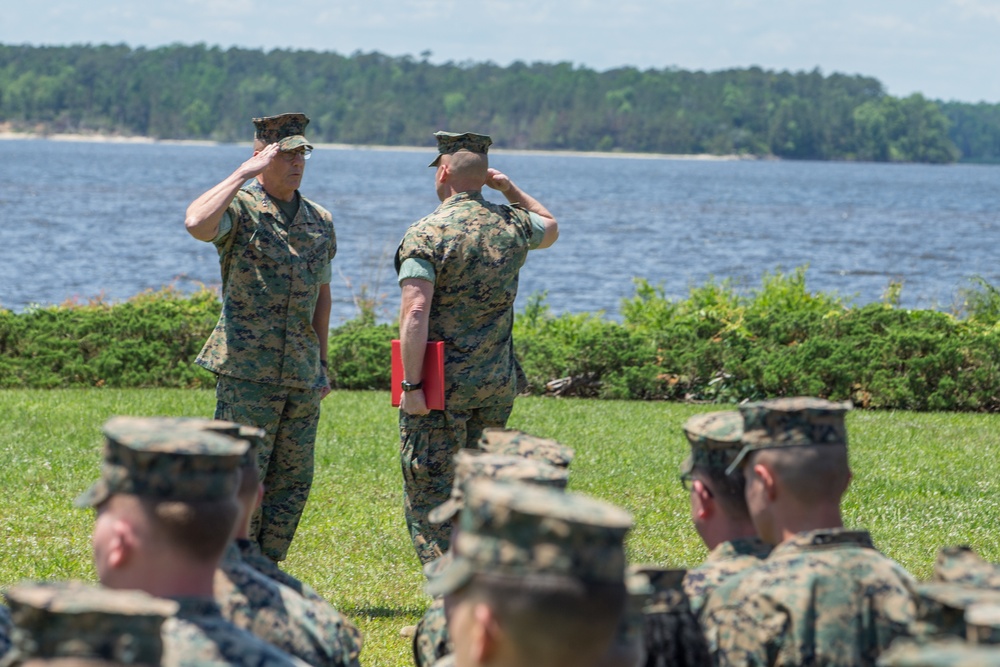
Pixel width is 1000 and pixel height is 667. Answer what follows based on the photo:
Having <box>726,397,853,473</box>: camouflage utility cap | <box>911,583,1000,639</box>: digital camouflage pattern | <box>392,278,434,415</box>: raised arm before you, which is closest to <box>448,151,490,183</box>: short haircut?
<box>392,278,434,415</box>: raised arm

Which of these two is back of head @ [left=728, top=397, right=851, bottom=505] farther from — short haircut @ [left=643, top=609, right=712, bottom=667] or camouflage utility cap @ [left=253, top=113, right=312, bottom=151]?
camouflage utility cap @ [left=253, top=113, right=312, bottom=151]

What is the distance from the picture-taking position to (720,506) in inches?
155

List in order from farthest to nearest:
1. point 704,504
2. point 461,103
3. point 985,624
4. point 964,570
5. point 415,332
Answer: point 461,103
point 415,332
point 704,504
point 964,570
point 985,624

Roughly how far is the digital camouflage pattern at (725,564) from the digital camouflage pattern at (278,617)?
974mm

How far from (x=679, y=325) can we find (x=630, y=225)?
4113 cm

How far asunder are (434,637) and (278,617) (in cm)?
58

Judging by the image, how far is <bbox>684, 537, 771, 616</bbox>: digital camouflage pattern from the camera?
12.6 feet

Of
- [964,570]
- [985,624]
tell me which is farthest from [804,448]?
[985,624]

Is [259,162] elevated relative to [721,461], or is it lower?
elevated

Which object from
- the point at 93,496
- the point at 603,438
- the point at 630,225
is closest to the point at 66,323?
Result: the point at 603,438

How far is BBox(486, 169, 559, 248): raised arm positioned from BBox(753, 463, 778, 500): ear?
8.56ft

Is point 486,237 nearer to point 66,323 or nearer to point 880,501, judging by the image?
point 880,501

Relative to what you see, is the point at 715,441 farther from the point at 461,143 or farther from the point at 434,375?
the point at 461,143

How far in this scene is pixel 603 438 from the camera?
1083 centimetres
